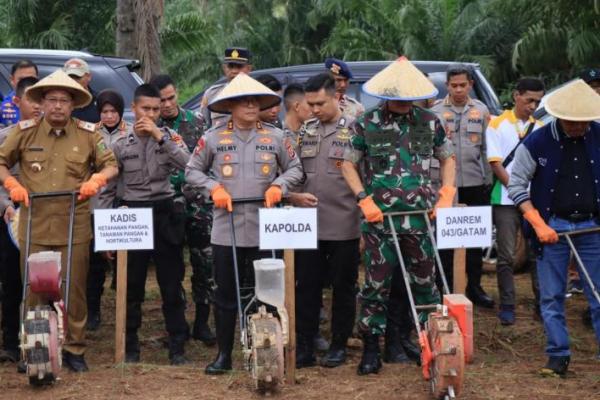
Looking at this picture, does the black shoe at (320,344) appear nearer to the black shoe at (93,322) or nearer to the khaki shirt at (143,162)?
the khaki shirt at (143,162)

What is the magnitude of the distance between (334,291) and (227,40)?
2446cm

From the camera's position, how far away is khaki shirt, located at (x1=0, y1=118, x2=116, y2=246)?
24.7ft

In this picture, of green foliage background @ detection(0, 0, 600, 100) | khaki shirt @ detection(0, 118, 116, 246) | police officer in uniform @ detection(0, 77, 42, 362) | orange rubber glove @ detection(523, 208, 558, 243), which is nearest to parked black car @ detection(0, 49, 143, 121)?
police officer in uniform @ detection(0, 77, 42, 362)

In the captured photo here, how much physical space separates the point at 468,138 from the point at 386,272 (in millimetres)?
2464

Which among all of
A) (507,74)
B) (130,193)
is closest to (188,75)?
(507,74)

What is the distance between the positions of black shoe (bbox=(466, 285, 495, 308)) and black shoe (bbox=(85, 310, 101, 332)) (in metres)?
3.32

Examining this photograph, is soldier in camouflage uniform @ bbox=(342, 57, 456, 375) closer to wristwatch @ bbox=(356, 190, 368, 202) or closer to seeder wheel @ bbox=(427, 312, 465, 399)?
wristwatch @ bbox=(356, 190, 368, 202)

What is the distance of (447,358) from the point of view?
21.3 feet

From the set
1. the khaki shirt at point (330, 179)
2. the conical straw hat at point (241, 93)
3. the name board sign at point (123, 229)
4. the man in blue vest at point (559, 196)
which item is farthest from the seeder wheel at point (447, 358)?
the name board sign at point (123, 229)

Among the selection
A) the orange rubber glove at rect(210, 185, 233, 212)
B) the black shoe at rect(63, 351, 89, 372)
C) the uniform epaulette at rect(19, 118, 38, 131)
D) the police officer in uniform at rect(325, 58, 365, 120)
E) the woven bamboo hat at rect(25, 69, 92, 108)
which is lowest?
the black shoe at rect(63, 351, 89, 372)

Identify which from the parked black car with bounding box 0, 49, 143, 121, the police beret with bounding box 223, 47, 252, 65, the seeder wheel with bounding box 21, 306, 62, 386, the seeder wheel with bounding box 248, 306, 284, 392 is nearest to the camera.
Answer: the seeder wheel with bounding box 248, 306, 284, 392

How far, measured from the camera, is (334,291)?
26.3ft

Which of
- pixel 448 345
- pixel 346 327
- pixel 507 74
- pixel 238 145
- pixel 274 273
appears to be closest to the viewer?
pixel 448 345

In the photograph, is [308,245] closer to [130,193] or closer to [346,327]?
[346,327]
